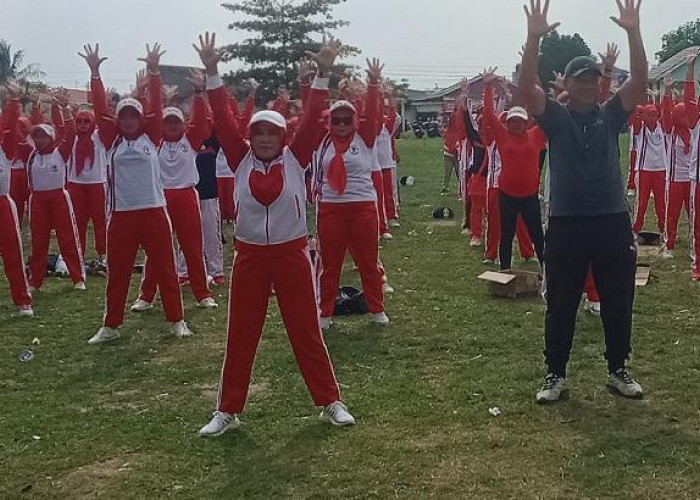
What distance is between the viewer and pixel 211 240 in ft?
36.0

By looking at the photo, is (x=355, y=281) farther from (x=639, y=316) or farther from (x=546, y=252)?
(x=546, y=252)

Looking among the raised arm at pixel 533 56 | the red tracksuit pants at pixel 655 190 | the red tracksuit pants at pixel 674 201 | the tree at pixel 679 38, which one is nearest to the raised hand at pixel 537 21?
the raised arm at pixel 533 56

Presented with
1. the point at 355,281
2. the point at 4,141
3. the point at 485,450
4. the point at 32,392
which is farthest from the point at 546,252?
the point at 4,141

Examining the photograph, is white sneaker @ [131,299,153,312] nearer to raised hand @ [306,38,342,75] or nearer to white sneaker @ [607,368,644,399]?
raised hand @ [306,38,342,75]

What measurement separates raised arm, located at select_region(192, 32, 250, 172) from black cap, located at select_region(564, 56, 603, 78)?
2.13 meters

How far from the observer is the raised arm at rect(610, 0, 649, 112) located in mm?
5379

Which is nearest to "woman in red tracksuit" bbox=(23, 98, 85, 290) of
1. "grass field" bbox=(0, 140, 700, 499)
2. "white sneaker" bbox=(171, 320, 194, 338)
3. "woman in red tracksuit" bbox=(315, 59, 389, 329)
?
"grass field" bbox=(0, 140, 700, 499)

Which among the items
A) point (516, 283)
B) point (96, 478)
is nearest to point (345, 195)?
point (516, 283)

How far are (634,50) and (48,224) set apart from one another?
745cm

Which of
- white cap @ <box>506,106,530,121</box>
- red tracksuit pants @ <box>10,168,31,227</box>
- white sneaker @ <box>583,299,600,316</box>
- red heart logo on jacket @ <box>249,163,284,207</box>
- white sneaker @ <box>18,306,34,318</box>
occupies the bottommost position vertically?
white sneaker @ <box>18,306,34,318</box>

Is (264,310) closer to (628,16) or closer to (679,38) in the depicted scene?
(628,16)

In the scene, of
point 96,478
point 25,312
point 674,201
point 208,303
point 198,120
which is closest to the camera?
point 96,478

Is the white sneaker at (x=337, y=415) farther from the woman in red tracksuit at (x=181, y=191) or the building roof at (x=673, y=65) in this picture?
the building roof at (x=673, y=65)

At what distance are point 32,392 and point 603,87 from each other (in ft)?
16.5
